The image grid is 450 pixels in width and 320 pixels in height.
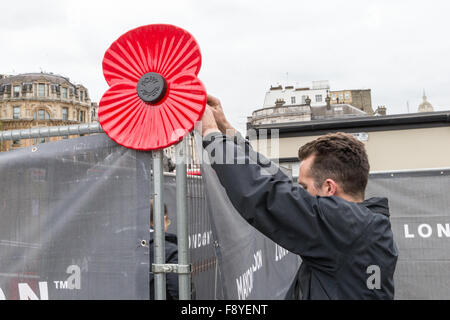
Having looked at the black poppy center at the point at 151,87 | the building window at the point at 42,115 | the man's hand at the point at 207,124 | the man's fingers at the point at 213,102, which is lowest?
the man's hand at the point at 207,124

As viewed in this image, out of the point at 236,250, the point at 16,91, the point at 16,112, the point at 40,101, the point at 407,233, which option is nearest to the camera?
the point at 236,250

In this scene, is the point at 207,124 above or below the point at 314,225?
above

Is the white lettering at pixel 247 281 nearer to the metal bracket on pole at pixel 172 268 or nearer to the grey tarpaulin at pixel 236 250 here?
the grey tarpaulin at pixel 236 250

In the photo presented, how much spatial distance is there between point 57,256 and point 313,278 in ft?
4.06

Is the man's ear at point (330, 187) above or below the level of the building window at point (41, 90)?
below

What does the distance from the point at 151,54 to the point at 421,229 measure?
13.4ft

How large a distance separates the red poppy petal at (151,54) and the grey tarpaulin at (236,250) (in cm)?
35

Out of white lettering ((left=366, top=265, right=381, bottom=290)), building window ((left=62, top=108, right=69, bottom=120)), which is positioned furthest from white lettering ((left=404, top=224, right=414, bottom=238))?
building window ((left=62, top=108, right=69, bottom=120))

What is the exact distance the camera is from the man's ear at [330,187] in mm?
1836

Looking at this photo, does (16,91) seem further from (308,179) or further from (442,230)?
(308,179)

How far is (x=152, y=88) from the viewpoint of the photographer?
5.94 feet

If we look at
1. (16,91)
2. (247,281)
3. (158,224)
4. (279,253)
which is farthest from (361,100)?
(158,224)

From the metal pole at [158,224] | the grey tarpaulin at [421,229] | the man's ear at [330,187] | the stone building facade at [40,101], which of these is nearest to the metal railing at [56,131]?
the metal pole at [158,224]

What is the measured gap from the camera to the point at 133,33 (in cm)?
185
